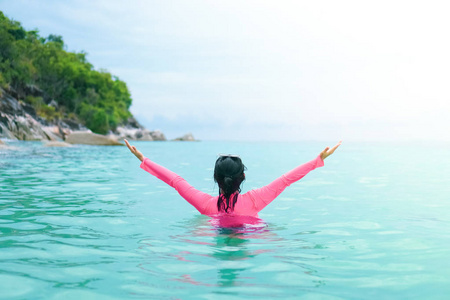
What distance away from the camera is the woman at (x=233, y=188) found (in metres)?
4.78

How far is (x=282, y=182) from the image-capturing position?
4.97 meters

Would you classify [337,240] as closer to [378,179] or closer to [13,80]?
[378,179]

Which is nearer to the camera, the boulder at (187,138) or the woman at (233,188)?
the woman at (233,188)

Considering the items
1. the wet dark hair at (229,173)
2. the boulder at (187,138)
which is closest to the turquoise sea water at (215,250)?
the wet dark hair at (229,173)

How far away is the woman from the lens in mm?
4777

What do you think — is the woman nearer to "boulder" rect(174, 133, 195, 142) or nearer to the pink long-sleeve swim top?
the pink long-sleeve swim top

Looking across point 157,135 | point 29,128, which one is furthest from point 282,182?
point 157,135

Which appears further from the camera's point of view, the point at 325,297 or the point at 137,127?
the point at 137,127

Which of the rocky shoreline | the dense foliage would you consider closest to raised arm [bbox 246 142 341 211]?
the rocky shoreline

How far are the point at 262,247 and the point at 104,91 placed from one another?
77320 millimetres

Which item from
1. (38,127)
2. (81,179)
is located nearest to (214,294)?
(81,179)

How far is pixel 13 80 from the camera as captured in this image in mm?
53031

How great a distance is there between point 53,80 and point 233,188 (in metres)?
66.5

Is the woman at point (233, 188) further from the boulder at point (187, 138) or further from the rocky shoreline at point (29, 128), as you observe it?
the boulder at point (187, 138)
